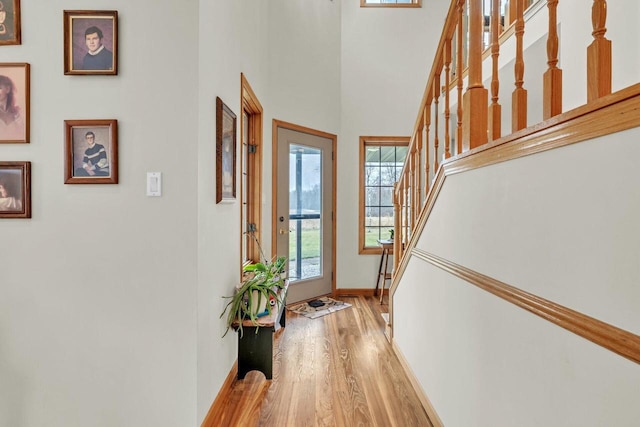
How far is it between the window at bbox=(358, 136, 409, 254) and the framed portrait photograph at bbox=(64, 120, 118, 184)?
348 cm

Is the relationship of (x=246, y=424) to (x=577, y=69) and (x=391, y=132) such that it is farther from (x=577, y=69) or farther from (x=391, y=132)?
(x=391, y=132)

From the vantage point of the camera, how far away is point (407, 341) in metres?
2.50

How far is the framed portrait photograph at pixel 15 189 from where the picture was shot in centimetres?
169

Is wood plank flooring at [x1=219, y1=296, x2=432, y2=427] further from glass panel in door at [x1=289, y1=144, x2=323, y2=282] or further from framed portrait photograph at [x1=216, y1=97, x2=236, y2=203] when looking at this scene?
framed portrait photograph at [x1=216, y1=97, x2=236, y2=203]

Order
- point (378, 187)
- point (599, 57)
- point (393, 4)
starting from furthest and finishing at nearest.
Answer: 1. point (378, 187)
2. point (393, 4)
3. point (599, 57)

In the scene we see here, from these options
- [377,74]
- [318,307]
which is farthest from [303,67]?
[318,307]

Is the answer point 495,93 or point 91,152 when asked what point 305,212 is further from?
point 495,93

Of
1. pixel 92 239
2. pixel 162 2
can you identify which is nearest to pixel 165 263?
pixel 92 239

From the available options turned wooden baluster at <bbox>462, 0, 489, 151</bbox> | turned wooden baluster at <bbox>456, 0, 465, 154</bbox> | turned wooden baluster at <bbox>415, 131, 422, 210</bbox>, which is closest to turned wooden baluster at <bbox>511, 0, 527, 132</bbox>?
turned wooden baluster at <bbox>462, 0, 489, 151</bbox>

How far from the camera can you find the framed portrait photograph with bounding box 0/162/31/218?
1.69 m

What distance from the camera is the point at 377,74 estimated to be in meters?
4.67

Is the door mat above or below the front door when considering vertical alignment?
below

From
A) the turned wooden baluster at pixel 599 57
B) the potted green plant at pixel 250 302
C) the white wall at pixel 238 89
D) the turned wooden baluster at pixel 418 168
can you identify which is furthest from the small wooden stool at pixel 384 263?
the turned wooden baluster at pixel 599 57

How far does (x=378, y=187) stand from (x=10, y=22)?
3.94m
